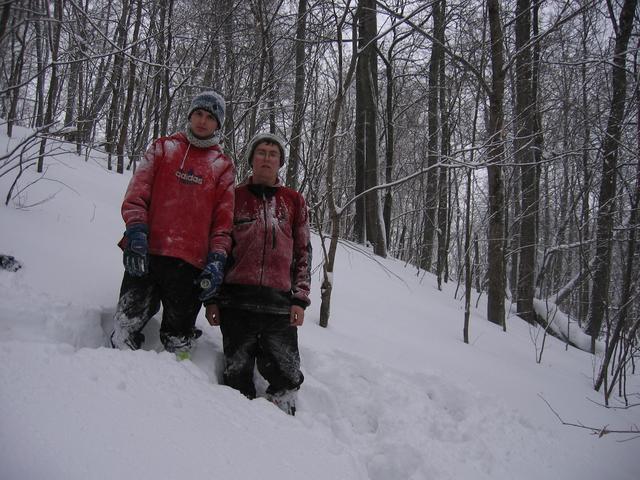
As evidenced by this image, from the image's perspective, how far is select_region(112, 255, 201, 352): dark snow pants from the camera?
2.14 m

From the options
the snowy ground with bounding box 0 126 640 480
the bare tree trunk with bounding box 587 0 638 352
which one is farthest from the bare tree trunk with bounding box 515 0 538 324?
the snowy ground with bounding box 0 126 640 480

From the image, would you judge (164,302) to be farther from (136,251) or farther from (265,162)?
(265,162)

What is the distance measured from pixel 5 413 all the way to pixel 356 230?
7.85 m

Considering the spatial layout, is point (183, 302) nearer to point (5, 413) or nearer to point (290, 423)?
point (290, 423)

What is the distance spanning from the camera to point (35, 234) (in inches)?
112

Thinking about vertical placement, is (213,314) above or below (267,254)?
below

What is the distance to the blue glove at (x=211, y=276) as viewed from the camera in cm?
210

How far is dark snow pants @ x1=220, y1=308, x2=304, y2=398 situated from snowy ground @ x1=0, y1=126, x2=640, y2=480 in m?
0.15

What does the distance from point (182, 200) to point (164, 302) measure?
0.58m

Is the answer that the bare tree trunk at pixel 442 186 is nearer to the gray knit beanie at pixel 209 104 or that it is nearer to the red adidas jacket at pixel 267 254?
the red adidas jacket at pixel 267 254

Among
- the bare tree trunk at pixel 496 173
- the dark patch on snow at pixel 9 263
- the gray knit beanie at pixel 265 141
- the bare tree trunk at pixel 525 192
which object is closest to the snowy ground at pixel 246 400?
the dark patch on snow at pixel 9 263

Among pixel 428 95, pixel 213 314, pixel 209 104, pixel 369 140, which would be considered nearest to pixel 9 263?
pixel 213 314

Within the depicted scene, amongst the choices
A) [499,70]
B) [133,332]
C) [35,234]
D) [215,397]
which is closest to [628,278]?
[499,70]

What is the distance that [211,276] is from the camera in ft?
6.96
